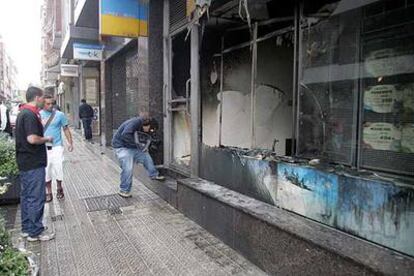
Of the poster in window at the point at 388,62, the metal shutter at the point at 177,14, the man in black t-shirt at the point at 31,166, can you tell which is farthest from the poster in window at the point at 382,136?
the metal shutter at the point at 177,14

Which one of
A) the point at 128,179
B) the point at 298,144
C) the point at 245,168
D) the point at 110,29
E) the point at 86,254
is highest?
the point at 110,29

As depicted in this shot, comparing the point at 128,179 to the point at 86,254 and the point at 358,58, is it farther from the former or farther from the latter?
the point at 358,58

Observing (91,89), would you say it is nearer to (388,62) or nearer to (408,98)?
(388,62)

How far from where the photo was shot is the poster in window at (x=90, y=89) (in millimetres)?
17469

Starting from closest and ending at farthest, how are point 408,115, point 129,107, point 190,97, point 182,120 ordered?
point 408,115 → point 190,97 → point 182,120 → point 129,107

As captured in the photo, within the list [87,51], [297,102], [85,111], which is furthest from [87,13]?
[297,102]

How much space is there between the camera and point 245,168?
4.93 m

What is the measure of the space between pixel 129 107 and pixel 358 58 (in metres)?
8.90

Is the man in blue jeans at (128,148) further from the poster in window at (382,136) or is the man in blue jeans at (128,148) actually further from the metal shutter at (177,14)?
the poster in window at (382,136)

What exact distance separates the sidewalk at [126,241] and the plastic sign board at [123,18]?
134 inches

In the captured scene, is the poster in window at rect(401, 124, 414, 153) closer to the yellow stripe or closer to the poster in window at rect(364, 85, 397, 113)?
the poster in window at rect(364, 85, 397, 113)

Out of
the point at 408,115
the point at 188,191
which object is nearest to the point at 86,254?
the point at 188,191

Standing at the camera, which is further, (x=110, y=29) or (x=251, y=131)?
(x=110, y=29)

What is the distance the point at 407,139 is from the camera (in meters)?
3.05
